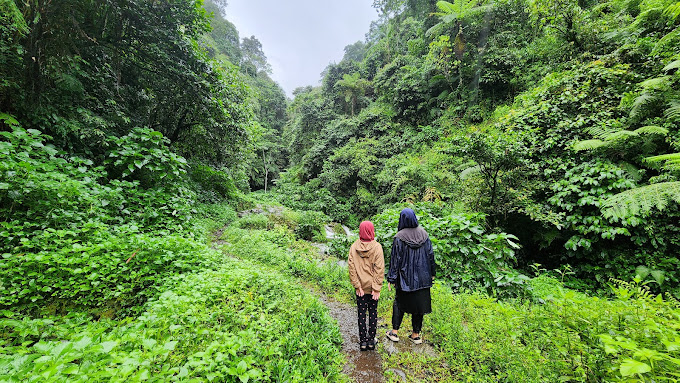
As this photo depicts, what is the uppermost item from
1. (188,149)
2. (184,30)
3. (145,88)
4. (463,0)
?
(463,0)

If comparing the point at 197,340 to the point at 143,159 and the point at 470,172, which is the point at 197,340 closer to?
the point at 143,159

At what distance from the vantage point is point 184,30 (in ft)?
22.4

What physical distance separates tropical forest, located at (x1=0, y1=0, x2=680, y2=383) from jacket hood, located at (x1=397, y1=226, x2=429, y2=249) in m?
1.27

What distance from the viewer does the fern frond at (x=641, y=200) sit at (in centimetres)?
433

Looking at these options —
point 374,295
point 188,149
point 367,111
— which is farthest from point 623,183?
point 367,111

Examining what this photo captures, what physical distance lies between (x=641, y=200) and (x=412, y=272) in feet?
15.8

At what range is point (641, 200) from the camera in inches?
179

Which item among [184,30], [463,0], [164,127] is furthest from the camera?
[463,0]

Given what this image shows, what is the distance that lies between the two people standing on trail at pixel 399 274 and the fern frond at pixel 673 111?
6.16 metres

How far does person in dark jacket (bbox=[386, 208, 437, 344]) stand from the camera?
341 cm

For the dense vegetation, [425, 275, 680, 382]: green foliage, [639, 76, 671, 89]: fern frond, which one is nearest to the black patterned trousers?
[425, 275, 680, 382]: green foliage

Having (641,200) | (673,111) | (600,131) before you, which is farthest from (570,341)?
(673,111)

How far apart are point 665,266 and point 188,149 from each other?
1379 centimetres

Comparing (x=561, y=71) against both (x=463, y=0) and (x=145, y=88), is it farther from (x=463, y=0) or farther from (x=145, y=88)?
(x=145, y=88)
